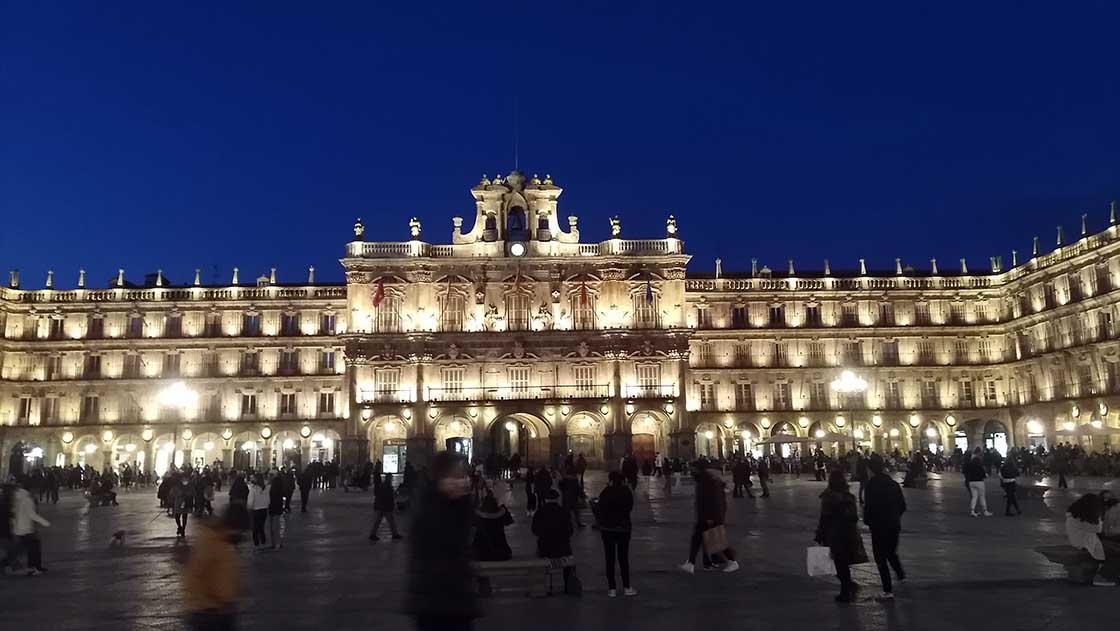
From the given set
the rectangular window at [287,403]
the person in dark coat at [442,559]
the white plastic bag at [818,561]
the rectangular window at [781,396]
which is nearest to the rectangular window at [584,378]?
the rectangular window at [781,396]

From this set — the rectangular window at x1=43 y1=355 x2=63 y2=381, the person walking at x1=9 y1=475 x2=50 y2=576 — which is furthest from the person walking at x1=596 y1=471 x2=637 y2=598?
the rectangular window at x1=43 y1=355 x2=63 y2=381

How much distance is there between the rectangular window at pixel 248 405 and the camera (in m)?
70.7

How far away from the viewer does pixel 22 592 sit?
15.5 metres

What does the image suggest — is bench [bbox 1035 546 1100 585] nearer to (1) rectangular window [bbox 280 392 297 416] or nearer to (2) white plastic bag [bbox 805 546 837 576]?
(2) white plastic bag [bbox 805 546 837 576]

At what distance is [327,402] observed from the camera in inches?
2788

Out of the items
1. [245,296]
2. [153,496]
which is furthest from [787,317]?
[153,496]

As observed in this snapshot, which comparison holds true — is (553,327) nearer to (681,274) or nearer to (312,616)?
(681,274)

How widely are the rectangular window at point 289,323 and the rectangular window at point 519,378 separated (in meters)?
18.1

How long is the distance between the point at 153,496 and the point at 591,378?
29981 millimetres

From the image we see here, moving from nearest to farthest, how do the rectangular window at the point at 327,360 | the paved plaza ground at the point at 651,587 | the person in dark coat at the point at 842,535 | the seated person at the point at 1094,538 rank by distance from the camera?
the paved plaza ground at the point at 651,587
the person in dark coat at the point at 842,535
the seated person at the point at 1094,538
the rectangular window at the point at 327,360

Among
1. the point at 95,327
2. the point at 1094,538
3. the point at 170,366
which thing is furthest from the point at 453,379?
the point at 1094,538

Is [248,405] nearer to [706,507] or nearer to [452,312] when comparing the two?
[452,312]

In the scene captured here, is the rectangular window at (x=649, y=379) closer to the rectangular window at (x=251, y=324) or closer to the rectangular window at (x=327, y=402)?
A: the rectangular window at (x=327, y=402)

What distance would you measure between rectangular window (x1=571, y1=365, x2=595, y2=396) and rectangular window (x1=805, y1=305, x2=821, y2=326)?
18113 mm
